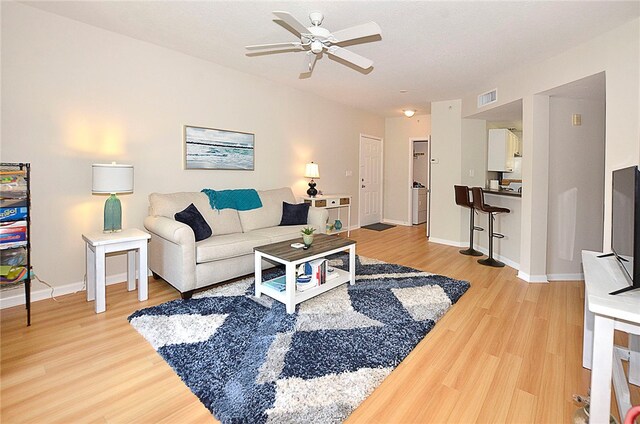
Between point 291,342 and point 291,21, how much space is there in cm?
220

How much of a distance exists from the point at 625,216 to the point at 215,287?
3.22 metres

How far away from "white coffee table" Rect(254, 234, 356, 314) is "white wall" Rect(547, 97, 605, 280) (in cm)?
246

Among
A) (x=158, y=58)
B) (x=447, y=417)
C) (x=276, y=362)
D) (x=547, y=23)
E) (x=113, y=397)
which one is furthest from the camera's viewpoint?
(x=158, y=58)

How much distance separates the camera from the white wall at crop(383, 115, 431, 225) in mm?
7057

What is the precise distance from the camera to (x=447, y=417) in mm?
1549

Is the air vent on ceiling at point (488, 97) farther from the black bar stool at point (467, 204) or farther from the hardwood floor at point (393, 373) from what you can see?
the hardwood floor at point (393, 373)

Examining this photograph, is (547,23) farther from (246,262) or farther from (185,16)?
(246,262)

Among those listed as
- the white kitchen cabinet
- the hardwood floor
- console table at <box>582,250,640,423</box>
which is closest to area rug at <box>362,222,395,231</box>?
the white kitchen cabinet

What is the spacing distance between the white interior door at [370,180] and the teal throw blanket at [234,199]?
3.21 metres

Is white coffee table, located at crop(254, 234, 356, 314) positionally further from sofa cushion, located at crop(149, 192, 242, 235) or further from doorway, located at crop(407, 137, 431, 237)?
doorway, located at crop(407, 137, 431, 237)

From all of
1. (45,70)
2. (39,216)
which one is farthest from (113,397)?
(45,70)

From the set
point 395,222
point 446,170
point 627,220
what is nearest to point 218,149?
point 446,170

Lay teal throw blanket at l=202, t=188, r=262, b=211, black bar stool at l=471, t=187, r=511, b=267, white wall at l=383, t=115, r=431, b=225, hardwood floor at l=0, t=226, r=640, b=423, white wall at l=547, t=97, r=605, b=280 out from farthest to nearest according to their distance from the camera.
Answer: white wall at l=383, t=115, r=431, b=225, black bar stool at l=471, t=187, r=511, b=267, teal throw blanket at l=202, t=188, r=262, b=211, white wall at l=547, t=97, r=605, b=280, hardwood floor at l=0, t=226, r=640, b=423

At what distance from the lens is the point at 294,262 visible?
2.58 m
